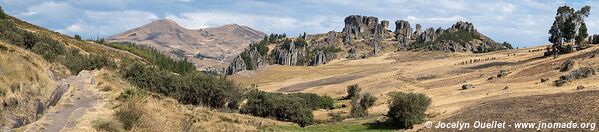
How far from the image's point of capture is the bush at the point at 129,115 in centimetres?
2425

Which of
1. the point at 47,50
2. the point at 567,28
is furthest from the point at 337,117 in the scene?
the point at 567,28

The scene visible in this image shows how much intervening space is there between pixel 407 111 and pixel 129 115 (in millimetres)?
25657

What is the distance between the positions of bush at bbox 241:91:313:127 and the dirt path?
24.6 metres

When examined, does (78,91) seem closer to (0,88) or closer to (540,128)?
(0,88)

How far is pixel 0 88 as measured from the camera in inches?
896

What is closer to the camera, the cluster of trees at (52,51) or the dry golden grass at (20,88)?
the dry golden grass at (20,88)

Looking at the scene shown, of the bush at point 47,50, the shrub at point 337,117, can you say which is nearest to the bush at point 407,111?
the shrub at point 337,117

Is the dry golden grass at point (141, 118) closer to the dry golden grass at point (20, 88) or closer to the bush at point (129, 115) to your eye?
the bush at point (129, 115)

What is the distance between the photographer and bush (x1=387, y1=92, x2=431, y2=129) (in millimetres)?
44281

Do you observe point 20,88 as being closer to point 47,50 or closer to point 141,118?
point 141,118

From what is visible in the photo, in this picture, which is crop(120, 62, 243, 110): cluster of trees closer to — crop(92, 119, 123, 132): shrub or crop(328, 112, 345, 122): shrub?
crop(328, 112, 345, 122): shrub

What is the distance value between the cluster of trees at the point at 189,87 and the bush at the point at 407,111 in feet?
82.6

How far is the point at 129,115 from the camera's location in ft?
81.7

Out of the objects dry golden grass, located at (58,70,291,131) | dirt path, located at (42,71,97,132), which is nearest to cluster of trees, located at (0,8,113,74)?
dry golden grass, located at (58,70,291,131)
